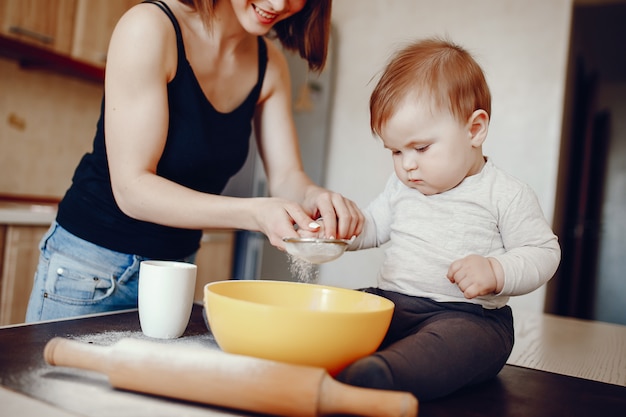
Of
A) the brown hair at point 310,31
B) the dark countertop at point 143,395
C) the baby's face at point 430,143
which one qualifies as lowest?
the dark countertop at point 143,395

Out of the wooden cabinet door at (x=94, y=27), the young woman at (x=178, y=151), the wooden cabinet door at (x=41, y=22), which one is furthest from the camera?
the wooden cabinet door at (x=94, y=27)

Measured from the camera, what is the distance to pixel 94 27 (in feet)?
8.45

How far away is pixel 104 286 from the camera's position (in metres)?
1.15

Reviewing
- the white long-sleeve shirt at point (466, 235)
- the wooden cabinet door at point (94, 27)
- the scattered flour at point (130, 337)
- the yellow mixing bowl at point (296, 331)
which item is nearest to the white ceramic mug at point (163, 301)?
the scattered flour at point (130, 337)

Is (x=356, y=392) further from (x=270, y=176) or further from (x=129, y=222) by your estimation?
(x=270, y=176)

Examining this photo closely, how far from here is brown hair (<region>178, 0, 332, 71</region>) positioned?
1.35 metres

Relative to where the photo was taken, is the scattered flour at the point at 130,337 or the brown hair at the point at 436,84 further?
the brown hair at the point at 436,84

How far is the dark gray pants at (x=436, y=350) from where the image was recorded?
614mm

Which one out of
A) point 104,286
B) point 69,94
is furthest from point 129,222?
point 69,94

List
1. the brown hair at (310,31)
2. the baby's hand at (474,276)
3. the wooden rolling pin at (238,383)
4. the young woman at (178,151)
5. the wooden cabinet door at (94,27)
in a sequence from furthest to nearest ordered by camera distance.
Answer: the wooden cabinet door at (94,27)
the brown hair at (310,31)
the young woman at (178,151)
the baby's hand at (474,276)
the wooden rolling pin at (238,383)

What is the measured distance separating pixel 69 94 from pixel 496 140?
7.60ft

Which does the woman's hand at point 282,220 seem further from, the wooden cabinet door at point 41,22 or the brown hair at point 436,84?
the wooden cabinet door at point 41,22

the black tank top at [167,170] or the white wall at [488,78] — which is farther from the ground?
the white wall at [488,78]

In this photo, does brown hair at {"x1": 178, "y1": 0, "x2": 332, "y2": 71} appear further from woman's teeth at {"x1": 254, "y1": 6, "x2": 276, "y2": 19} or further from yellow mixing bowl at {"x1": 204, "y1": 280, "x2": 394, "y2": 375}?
yellow mixing bowl at {"x1": 204, "y1": 280, "x2": 394, "y2": 375}
